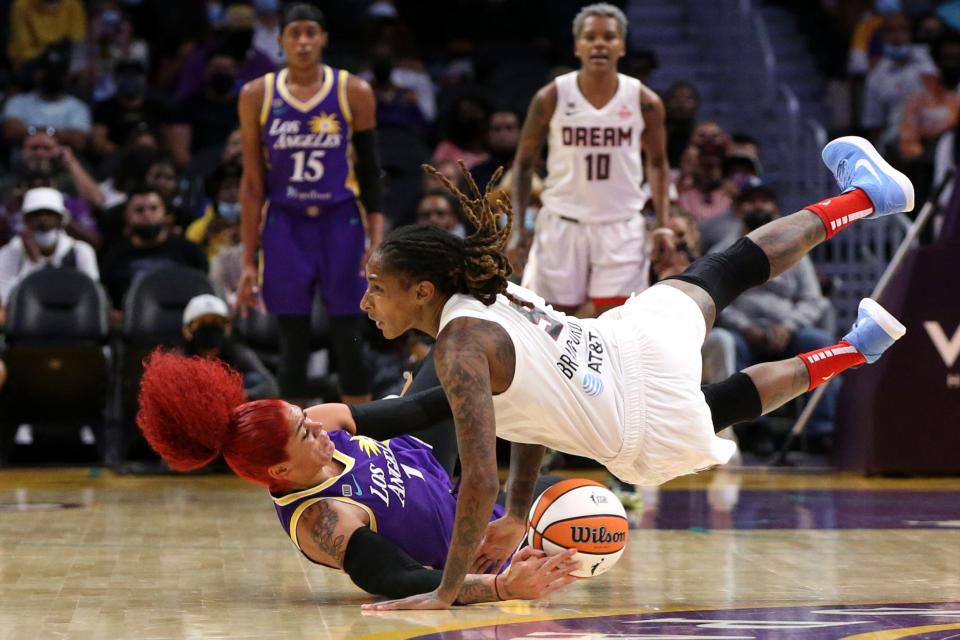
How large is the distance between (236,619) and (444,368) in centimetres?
96

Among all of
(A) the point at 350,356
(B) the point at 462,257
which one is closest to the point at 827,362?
(B) the point at 462,257

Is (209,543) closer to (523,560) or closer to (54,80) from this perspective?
(523,560)

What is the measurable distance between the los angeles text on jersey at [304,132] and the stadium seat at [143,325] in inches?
82.5

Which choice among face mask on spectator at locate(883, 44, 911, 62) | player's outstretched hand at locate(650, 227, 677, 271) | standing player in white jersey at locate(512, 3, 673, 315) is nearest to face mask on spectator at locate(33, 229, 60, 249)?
standing player in white jersey at locate(512, 3, 673, 315)

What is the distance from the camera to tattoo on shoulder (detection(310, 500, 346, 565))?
4.71 m

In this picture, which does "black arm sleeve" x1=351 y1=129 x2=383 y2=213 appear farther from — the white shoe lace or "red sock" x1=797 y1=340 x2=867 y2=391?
"red sock" x1=797 y1=340 x2=867 y2=391

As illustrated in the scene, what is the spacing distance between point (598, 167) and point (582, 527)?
11.5ft

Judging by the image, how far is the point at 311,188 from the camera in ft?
A: 26.5

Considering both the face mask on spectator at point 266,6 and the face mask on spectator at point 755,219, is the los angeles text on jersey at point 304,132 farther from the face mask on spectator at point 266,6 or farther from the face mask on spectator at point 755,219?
the face mask on spectator at point 266,6

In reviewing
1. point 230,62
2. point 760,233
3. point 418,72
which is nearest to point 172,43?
point 230,62

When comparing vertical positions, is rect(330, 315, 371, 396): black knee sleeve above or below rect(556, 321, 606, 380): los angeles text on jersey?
below

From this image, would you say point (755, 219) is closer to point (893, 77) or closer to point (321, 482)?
point (893, 77)

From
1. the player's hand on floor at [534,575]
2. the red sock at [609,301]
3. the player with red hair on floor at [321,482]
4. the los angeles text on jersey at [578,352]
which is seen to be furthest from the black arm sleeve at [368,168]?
the player's hand on floor at [534,575]

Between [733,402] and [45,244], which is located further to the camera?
[45,244]
